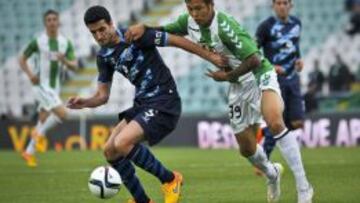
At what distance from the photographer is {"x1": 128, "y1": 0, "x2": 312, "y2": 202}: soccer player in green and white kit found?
9344mm

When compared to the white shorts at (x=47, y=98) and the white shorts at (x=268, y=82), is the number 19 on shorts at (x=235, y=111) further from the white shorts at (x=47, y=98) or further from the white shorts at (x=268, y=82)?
the white shorts at (x=47, y=98)

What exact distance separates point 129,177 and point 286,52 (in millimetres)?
5403

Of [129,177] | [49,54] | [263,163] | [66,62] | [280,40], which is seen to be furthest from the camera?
[49,54]

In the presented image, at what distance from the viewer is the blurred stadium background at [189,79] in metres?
22.8

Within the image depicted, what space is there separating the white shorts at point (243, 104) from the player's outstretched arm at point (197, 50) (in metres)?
0.96

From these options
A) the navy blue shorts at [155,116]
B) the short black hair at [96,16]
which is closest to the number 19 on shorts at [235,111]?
the navy blue shorts at [155,116]

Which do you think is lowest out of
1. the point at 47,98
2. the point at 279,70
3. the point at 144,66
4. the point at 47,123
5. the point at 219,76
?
the point at 47,123

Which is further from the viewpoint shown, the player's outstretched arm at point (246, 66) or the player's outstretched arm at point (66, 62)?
the player's outstretched arm at point (66, 62)

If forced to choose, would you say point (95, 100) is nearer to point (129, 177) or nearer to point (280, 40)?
point (129, 177)

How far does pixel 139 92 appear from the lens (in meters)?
9.36

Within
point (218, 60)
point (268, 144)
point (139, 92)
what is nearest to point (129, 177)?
point (139, 92)

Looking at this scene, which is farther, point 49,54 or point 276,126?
point 49,54

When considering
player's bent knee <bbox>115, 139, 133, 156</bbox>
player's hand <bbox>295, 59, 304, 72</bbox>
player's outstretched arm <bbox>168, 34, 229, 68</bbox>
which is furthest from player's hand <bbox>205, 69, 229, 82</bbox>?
player's hand <bbox>295, 59, 304, 72</bbox>

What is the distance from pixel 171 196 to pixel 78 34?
Answer: 63.4 ft
